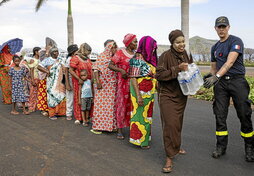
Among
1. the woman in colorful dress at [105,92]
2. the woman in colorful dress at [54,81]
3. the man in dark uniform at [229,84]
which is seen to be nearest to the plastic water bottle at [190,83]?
the man in dark uniform at [229,84]

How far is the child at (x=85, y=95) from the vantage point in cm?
633

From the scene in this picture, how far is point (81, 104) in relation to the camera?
6.43 metres

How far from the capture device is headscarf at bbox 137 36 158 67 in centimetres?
449

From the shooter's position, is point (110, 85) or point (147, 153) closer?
point (147, 153)

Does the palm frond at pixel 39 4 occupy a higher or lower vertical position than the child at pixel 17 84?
higher

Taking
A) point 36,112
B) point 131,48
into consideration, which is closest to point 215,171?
point 131,48

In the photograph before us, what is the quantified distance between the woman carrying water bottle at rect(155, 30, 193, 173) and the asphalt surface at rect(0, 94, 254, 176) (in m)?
0.33

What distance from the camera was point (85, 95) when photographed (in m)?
6.33

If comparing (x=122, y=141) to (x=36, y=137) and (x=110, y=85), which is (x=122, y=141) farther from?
(x=36, y=137)

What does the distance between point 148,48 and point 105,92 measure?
1605 millimetres

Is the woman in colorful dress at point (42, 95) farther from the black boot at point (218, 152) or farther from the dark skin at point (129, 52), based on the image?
the black boot at point (218, 152)

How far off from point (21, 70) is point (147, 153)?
15.4ft

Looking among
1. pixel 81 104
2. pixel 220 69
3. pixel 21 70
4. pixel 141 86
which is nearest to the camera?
pixel 220 69

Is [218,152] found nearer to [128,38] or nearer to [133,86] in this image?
[133,86]
